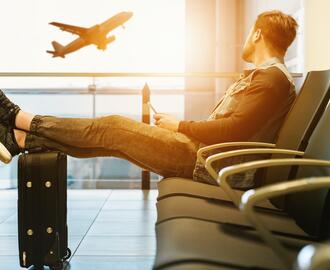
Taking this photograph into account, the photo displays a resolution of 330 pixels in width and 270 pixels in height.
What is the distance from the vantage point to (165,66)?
6.98 meters

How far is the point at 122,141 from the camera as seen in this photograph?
6.64 feet

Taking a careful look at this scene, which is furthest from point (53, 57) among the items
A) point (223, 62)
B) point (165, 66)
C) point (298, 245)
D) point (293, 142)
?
point (298, 245)

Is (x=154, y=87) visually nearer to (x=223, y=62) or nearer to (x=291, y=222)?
(x=223, y=62)

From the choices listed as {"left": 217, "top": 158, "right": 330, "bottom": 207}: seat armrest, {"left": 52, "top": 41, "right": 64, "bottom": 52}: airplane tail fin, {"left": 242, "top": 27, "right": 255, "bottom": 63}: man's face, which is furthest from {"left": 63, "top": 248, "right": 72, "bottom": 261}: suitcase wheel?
{"left": 52, "top": 41, "right": 64, "bottom": 52}: airplane tail fin

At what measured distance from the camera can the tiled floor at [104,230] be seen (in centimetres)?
203

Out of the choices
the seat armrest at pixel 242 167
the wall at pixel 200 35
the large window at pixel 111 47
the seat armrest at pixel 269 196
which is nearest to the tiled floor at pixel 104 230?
the seat armrest at pixel 242 167

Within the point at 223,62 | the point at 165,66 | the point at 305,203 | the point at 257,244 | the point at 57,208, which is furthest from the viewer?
the point at 165,66

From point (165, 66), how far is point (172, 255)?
6.25 m

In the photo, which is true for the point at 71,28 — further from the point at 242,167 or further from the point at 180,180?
the point at 242,167

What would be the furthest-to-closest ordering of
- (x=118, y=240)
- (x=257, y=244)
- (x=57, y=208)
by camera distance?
(x=118, y=240), (x=57, y=208), (x=257, y=244)

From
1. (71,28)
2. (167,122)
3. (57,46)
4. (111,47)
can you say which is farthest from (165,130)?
(57,46)

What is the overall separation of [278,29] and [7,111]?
1.26 m

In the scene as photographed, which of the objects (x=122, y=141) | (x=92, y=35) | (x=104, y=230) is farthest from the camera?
(x=92, y=35)

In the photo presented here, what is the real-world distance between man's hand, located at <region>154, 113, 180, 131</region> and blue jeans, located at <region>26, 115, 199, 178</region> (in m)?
0.02
